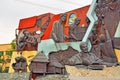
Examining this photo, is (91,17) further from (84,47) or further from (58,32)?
(58,32)

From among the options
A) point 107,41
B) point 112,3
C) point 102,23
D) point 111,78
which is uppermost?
Result: point 112,3

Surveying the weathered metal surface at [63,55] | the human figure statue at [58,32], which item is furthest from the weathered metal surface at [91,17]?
the human figure statue at [58,32]

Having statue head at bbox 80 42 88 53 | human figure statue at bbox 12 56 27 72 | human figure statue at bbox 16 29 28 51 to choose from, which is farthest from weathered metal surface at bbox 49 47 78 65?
human figure statue at bbox 16 29 28 51

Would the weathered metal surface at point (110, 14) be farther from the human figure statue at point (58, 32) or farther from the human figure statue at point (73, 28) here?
the human figure statue at point (58, 32)

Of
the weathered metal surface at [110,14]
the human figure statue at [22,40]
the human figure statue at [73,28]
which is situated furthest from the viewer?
the human figure statue at [22,40]

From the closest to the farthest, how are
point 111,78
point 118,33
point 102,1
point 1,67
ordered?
point 111,78 → point 118,33 → point 102,1 → point 1,67

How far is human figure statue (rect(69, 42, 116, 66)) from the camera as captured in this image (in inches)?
367

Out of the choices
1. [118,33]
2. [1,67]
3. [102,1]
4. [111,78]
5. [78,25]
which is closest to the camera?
[111,78]

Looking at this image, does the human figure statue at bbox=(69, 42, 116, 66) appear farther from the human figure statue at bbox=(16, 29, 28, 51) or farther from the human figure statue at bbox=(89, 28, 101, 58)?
the human figure statue at bbox=(16, 29, 28, 51)

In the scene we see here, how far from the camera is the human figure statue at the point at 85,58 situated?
30.6ft

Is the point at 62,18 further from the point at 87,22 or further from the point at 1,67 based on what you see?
the point at 1,67

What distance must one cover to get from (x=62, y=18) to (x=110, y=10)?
2231 mm

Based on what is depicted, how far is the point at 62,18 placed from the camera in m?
11.7

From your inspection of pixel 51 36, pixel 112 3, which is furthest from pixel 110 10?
pixel 51 36
